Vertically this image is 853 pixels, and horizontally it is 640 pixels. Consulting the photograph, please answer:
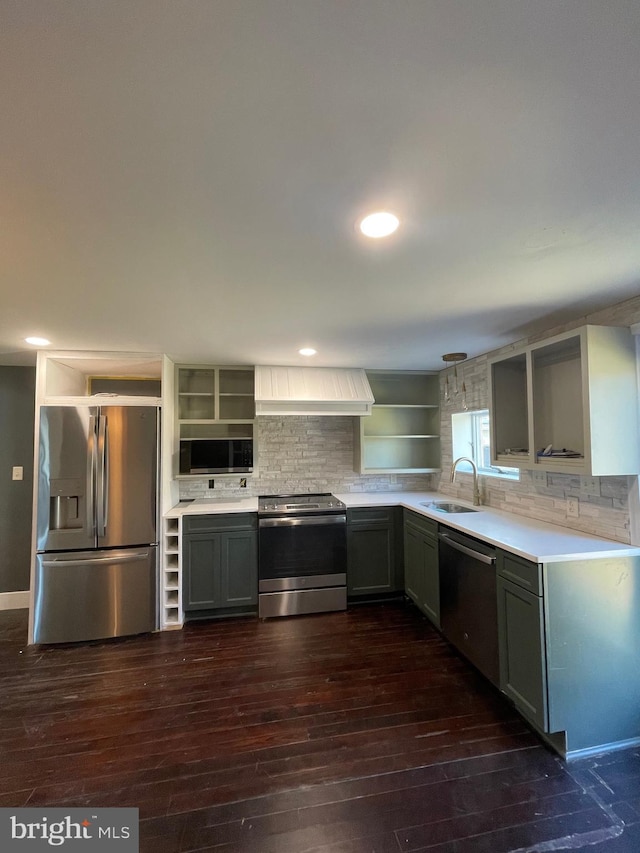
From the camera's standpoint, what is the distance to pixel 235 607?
129 inches

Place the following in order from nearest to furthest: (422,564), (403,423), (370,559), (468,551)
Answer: (468,551)
(422,564)
(370,559)
(403,423)

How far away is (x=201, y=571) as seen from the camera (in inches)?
126

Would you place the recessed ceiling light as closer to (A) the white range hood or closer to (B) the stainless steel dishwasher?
(B) the stainless steel dishwasher

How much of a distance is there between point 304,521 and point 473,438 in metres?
1.89

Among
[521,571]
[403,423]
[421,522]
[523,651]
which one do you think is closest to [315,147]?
[521,571]

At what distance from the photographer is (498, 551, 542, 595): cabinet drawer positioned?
72.1 inches

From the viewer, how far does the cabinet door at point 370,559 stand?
3.43 metres

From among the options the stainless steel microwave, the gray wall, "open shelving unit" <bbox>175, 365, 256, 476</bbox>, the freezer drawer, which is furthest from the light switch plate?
the gray wall

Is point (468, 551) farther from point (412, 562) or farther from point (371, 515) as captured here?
point (371, 515)

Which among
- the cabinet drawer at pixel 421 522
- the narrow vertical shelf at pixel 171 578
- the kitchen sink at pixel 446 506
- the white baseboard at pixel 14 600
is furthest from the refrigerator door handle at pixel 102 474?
the kitchen sink at pixel 446 506

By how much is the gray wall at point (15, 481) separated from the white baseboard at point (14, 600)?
0.04m

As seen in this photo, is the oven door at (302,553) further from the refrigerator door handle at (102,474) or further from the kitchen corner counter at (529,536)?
the refrigerator door handle at (102,474)

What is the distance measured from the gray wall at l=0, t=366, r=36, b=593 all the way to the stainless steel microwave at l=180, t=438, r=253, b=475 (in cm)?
154

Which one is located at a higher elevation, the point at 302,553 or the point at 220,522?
the point at 220,522
